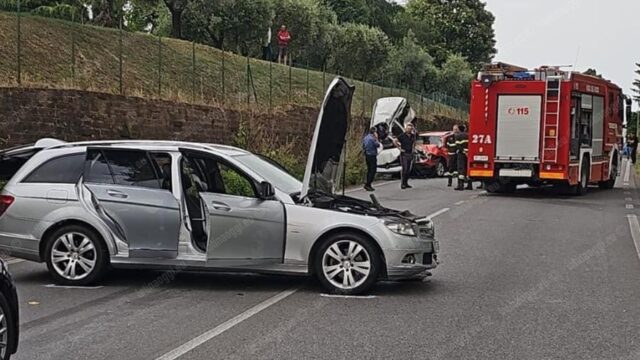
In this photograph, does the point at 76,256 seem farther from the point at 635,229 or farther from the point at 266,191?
the point at 635,229

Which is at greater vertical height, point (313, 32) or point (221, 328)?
point (313, 32)

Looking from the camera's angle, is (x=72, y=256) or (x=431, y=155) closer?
(x=72, y=256)

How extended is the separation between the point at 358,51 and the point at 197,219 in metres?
44.7

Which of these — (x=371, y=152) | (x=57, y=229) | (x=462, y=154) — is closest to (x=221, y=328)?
(x=57, y=229)

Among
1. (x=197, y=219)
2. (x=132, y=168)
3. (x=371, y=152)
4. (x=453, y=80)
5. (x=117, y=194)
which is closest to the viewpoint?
(x=197, y=219)

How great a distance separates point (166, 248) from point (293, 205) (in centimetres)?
139

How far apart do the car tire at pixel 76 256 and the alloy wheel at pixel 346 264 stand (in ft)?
7.77

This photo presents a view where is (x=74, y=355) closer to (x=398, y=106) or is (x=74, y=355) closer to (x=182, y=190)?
(x=182, y=190)

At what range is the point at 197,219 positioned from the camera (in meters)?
9.04

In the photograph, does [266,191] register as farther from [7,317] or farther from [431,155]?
[431,155]

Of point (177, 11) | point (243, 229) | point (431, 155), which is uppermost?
point (177, 11)

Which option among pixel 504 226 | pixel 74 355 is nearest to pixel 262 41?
pixel 504 226

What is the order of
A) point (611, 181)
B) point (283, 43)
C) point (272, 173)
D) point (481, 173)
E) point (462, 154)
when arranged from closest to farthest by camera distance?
point (272, 173) < point (481, 173) < point (462, 154) < point (611, 181) < point (283, 43)

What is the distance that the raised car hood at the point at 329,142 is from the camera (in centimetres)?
918
